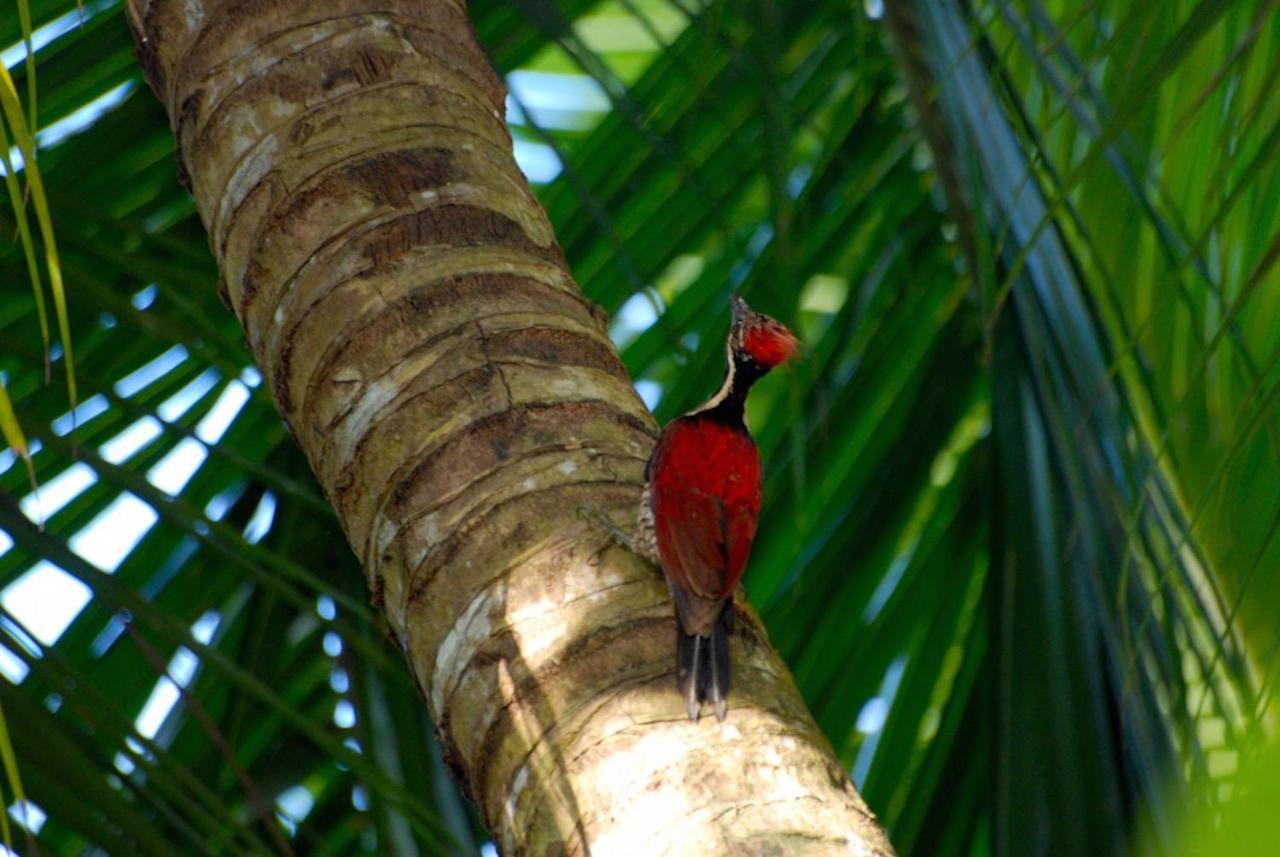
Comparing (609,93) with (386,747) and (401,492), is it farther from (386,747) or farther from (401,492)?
(386,747)

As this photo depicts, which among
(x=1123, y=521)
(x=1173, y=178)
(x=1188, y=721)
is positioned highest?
(x=1173, y=178)

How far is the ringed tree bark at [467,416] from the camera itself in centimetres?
143

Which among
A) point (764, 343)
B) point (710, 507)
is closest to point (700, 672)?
point (710, 507)

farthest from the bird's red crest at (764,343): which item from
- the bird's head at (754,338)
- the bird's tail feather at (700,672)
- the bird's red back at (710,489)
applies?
the bird's tail feather at (700,672)

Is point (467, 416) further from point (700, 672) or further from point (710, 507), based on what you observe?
point (710, 507)

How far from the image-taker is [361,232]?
1836 mm

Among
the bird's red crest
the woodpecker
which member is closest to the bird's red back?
the woodpecker

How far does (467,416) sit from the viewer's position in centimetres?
172

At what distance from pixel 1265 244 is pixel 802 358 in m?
0.95

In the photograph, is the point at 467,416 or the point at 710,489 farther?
the point at 710,489

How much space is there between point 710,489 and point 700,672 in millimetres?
871

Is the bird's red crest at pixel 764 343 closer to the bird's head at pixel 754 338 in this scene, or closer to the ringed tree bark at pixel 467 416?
the bird's head at pixel 754 338

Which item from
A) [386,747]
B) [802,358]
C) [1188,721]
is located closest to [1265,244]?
[1188,721]

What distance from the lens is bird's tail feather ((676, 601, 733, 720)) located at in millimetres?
1462
